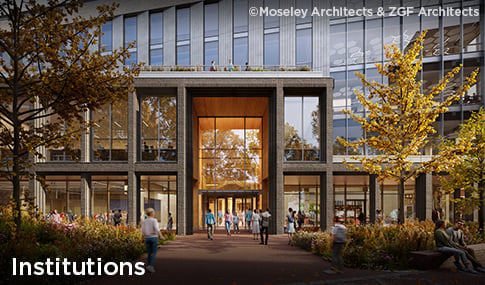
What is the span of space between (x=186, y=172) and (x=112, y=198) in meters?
6.89

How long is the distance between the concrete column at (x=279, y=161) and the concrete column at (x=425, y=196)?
1045 cm

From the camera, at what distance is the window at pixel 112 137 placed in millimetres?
26609

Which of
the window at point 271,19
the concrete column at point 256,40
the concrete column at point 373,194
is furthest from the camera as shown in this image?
the window at point 271,19

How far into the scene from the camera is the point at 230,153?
104 ft

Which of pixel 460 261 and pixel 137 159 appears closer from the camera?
pixel 460 261

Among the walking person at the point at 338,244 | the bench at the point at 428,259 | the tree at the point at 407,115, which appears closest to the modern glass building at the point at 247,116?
the tree at the point at 407,115

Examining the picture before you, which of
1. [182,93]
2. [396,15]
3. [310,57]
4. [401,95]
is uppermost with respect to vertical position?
[396,15]

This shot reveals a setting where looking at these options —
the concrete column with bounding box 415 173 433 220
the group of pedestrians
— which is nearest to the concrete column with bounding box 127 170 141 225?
the group of pedestrians

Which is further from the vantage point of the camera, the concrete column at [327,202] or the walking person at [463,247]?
the concrete column at [327,202]

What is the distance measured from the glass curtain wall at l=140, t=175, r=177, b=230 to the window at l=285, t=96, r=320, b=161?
30.2 ft

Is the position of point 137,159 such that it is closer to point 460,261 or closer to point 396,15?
point 460,261

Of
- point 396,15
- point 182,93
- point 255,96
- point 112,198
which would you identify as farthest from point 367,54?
point 112,198

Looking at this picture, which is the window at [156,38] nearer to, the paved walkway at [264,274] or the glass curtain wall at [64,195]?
the glass curtain wall at [64,195]

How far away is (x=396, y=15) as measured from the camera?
33.6 meters
